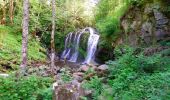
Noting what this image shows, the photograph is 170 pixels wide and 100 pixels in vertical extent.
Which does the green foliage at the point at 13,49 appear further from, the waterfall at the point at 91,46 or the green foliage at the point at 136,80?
the green foliage at the point at 136,80

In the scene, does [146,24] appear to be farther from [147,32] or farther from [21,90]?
[21,90]

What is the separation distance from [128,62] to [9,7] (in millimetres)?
15270

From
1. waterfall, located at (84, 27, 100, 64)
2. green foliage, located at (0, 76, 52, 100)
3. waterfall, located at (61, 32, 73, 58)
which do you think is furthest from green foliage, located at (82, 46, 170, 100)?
waterfall, located at (61, 32, 73, 58)

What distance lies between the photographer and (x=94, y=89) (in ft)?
27.0

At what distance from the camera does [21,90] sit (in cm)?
741

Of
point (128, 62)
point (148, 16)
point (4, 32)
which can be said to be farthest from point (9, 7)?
point (128, 62)

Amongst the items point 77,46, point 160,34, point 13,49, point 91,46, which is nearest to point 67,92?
point 160,34

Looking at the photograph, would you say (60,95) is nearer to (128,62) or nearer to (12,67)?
(128,62)

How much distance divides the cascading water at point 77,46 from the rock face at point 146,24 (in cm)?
557

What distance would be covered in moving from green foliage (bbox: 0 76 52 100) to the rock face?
606 cm

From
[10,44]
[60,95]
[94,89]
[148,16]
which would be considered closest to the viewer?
[60,95]

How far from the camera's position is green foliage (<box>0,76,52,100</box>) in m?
7.34

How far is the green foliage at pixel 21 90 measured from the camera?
289 inches

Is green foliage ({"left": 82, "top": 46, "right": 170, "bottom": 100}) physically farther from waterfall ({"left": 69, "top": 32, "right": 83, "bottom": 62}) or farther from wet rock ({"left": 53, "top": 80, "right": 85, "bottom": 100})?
waterfall ({"left": 69, "top": 32, "right": 83, "bottom": 62})
